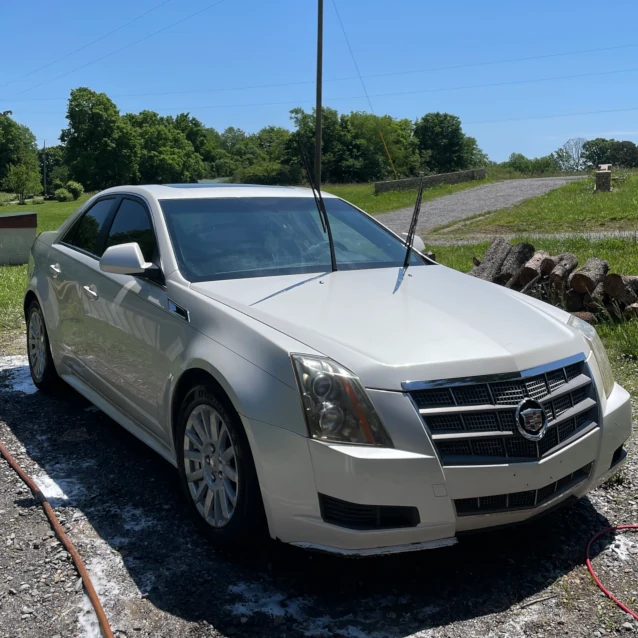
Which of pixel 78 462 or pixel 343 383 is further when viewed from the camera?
pixel 78 462

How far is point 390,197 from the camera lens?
3119 centimetres

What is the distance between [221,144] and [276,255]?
153285 millimetres

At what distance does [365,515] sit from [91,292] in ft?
8.47

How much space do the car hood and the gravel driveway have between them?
14.1 meters

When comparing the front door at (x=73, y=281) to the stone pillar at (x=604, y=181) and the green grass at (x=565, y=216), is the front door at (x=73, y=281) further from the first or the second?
the stone pillar at (x=604, y=181)

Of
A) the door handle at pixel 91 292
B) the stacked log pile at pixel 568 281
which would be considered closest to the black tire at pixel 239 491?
the door handle at pixel 91 292

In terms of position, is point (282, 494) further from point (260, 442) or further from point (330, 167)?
point (330, 167)

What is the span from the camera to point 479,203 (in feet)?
80.9

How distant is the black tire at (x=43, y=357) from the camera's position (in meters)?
5.57

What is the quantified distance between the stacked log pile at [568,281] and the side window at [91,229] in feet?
14.2

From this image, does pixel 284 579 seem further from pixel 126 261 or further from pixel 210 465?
pixel 126 261

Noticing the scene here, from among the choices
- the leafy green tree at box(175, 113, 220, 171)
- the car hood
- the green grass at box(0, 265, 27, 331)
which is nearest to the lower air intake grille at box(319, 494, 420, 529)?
the car hood

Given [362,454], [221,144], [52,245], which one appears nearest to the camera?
[362,454]

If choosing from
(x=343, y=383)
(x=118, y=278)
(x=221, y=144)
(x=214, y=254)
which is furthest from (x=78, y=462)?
(x=221, y=144)
